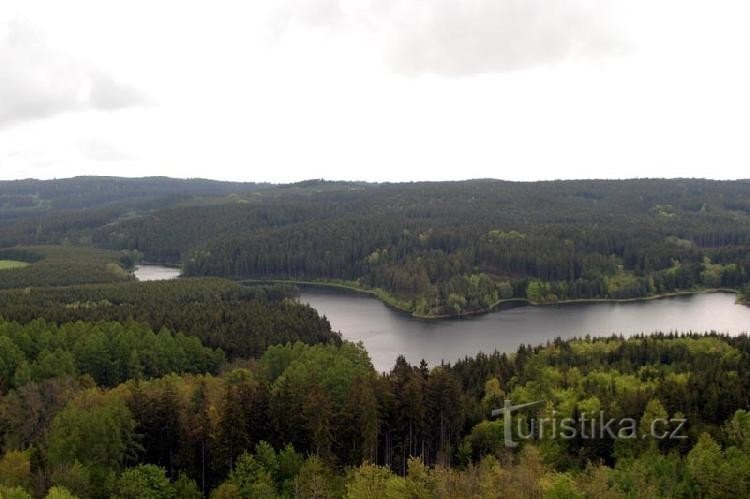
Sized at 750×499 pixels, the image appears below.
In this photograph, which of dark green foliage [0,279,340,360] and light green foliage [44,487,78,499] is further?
dark green foliage [0,279,340,360]

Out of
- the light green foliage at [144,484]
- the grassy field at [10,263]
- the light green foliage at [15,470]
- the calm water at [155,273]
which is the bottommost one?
the calm water at [155,273]

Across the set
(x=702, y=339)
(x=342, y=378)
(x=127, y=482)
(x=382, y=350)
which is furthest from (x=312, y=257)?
(x=127, y=482)

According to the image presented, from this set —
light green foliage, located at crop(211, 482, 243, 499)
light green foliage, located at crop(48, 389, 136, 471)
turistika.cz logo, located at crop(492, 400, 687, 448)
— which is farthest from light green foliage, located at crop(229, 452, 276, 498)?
turistika.cz logo, located at crop(492, 400, 687, 448)

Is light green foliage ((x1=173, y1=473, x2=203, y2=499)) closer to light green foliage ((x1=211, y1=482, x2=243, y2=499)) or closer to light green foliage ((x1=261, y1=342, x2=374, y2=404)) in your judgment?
light green foliage ((x1=211, y1=482, x2=243, y2=499))

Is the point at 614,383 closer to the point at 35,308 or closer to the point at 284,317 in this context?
the point at 284,317

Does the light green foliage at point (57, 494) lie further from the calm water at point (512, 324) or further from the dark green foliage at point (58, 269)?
the dark green foliage at point (58, 269)

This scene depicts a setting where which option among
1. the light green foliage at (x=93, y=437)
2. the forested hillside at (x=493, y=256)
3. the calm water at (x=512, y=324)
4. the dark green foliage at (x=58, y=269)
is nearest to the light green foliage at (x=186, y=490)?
the light green foliage at (x=93, y=437)

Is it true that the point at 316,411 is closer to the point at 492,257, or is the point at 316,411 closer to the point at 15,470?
the point at 15,470
